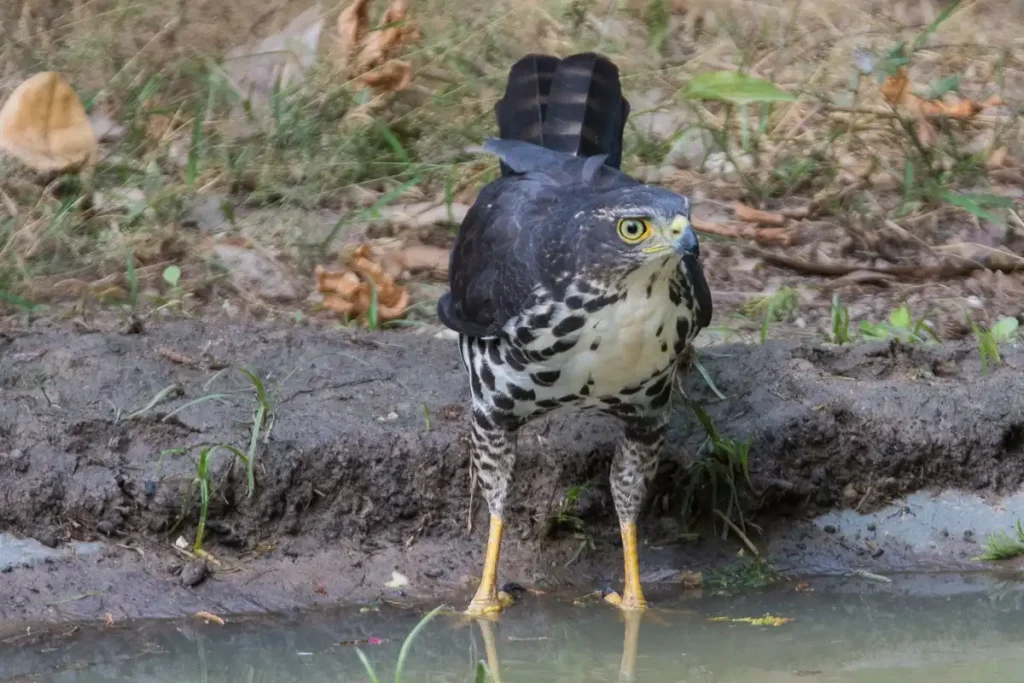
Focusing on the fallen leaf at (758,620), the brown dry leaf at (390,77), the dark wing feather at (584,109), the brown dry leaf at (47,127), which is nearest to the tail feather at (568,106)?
the dark wing feather at (584,109)

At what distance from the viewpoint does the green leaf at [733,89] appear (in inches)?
241

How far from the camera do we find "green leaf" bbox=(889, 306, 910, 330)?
17.7 ft

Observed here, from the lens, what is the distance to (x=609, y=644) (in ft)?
12.2

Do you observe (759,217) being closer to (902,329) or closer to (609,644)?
(902,329)

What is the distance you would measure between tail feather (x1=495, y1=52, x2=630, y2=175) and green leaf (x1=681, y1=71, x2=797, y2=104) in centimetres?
179

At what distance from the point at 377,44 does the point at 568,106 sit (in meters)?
2.95

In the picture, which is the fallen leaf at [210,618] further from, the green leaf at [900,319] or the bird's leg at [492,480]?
the green leaf at [900,319]

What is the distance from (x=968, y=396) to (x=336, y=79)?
380 centimetres

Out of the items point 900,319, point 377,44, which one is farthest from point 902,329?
point 377,44

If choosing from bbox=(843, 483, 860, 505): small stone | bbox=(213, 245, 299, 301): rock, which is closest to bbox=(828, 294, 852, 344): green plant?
bbox=(843, 483, 860, 505): small stone

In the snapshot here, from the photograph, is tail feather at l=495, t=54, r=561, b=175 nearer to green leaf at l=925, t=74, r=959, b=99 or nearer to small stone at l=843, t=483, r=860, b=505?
small stone at l=843, t=483, r=860, b=505

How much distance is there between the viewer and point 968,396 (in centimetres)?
449

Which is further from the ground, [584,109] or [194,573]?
[584,109]

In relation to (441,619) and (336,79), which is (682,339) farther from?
(336,79)
